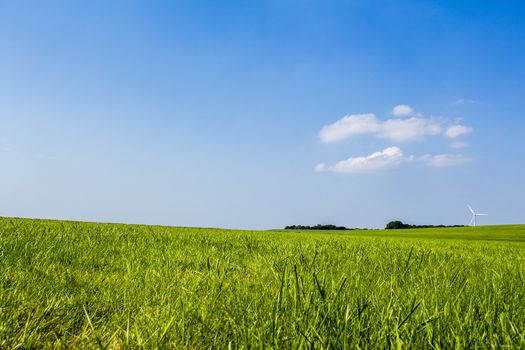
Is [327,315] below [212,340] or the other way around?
the other way around

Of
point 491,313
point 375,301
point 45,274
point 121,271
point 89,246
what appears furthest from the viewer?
point 89,246

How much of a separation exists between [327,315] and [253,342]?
460 millimetres

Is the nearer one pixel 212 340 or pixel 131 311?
pixel 212 340

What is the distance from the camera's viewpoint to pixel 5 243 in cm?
649

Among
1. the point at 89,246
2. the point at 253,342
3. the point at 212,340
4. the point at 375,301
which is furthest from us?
the point at 89,246

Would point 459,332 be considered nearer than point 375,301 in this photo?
Yes

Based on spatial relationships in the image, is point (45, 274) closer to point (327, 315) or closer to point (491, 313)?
point (327, 315)

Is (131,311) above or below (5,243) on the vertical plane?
below

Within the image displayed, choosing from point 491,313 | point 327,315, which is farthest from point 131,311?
point 491,313

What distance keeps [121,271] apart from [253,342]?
11.5 feet

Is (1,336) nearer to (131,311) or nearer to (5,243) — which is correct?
(131,311)

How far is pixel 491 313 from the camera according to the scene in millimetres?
3094

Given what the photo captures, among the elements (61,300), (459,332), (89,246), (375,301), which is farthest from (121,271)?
(459,332)

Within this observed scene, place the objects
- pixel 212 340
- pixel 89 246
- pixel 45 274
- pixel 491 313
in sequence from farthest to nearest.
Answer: pixel 89 246, pixel 45 274, pixel 491 313, pixel 212 340
